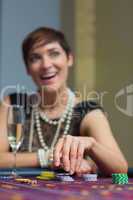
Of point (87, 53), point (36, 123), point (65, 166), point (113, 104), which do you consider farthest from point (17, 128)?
point (87, 53)

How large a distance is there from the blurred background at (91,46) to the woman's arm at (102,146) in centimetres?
124

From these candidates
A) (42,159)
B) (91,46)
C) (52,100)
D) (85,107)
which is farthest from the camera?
(91,46)

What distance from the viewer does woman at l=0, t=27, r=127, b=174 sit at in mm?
1509

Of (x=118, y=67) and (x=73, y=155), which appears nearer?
(x=73, y=155)

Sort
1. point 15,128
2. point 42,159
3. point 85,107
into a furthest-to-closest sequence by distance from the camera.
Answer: point 85,107, point 42,159, point 15,128

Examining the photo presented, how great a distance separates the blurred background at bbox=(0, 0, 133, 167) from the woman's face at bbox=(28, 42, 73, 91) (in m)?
1.04

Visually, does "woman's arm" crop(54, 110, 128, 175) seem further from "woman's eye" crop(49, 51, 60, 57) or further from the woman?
"woman's eye" crop(49, 51, 60, 57)

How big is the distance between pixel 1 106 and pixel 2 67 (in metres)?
1.21

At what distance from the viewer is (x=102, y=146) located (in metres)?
1.28

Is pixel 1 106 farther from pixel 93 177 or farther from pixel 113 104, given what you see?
pixel 113 104

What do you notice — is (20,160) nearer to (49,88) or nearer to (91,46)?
(49,88)

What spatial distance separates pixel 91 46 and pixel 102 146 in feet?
6.42

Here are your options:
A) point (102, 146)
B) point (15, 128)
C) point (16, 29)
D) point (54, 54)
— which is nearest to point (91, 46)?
point (16, 29)

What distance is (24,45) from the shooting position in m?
1.96
